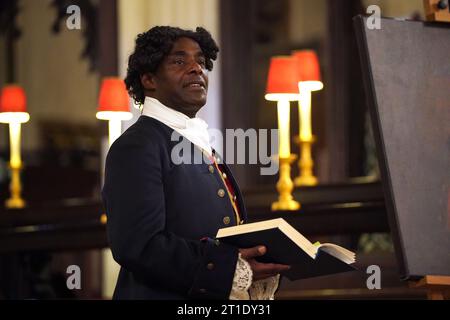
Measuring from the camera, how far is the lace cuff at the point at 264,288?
332 cm

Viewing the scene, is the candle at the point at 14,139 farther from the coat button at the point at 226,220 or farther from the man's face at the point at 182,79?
the coat button at the point at 226,220

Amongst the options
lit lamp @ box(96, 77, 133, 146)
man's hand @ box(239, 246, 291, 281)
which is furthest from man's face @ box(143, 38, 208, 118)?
lit lamp @ box(96, 77, 133, 146)

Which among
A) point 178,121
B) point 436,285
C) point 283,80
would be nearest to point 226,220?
point 178,121

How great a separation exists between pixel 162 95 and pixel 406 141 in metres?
1.05

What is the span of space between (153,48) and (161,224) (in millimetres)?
478

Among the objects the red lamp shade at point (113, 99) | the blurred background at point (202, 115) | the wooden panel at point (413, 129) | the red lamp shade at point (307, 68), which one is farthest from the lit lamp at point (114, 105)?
the wooden panel at point (413, 129)

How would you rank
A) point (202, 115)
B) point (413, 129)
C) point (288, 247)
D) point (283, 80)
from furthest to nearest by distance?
point (202, 115)
point (283, 80)
point (413, 129)
point (288, 247)

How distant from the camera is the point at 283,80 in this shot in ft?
18.4

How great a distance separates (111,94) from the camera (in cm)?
555

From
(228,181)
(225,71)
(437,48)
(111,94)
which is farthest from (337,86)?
(228,181)

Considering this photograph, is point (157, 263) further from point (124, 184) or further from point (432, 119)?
point (432, 119)

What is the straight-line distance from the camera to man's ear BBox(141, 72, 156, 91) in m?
3.40

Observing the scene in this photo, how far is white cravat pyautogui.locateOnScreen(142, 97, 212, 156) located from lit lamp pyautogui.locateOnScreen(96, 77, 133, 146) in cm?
191

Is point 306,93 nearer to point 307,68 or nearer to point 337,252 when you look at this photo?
point 307,68
